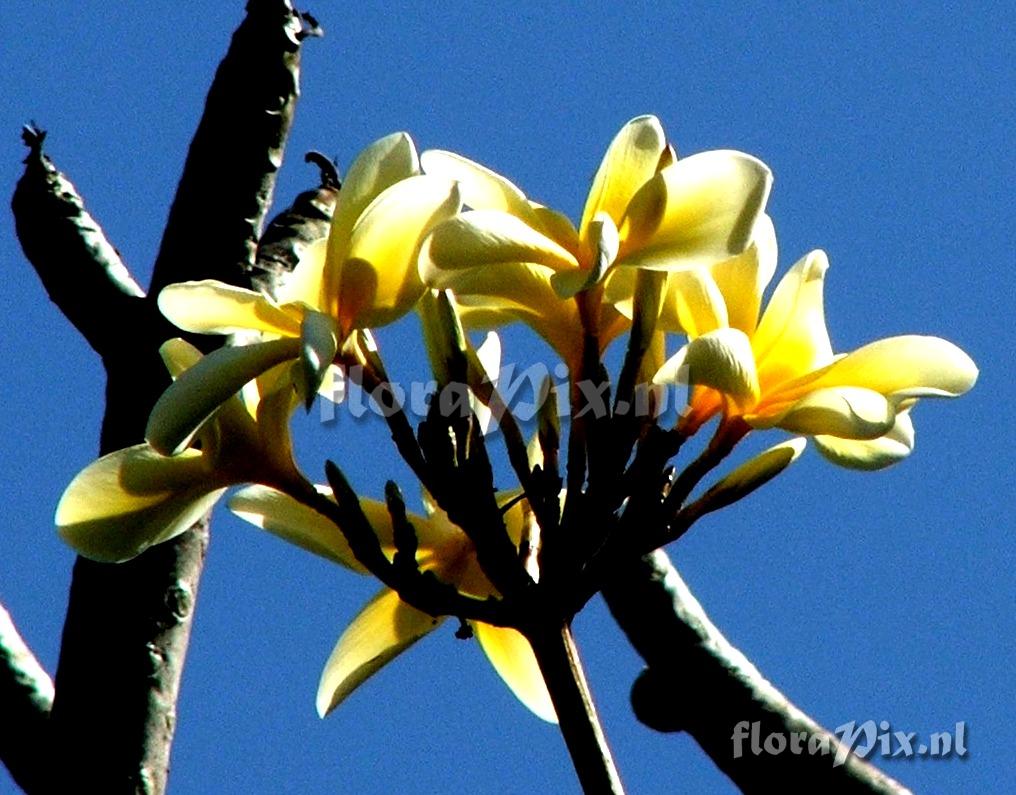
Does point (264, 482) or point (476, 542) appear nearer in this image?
point (476, 542)

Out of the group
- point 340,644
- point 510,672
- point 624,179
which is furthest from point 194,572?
point 624,179

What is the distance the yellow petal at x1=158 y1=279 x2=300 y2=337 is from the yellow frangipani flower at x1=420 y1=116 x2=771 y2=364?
0.12 m

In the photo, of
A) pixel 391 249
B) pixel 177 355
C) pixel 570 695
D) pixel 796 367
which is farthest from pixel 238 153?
pixel 570 695

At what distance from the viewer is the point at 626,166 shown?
125cm

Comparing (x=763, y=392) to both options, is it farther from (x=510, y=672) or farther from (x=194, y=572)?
(x=194, y=572)

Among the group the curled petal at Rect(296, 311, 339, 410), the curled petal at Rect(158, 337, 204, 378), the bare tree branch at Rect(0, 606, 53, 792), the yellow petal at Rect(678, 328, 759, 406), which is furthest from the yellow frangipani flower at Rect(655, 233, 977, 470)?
the bare tree branch at Rect(0, 606, 53, 792)

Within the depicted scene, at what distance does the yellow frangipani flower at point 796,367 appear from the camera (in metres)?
1.14

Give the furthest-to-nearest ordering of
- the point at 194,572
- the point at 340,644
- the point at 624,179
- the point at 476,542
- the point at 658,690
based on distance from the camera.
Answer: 1. the point at 658,690
2. the point at 194,572
3. the point at 340,644
4. the point at 624,179
5. the point at 476,542

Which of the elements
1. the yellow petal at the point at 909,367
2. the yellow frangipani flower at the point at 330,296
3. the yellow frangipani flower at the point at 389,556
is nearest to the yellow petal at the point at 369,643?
the yellow frangipani flower at the point at 389,556

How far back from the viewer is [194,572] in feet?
5.04

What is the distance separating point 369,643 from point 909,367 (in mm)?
490

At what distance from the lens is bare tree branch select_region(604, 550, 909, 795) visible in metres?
1.74

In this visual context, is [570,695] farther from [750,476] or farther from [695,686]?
[695,686]

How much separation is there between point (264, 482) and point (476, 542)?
211 mm
